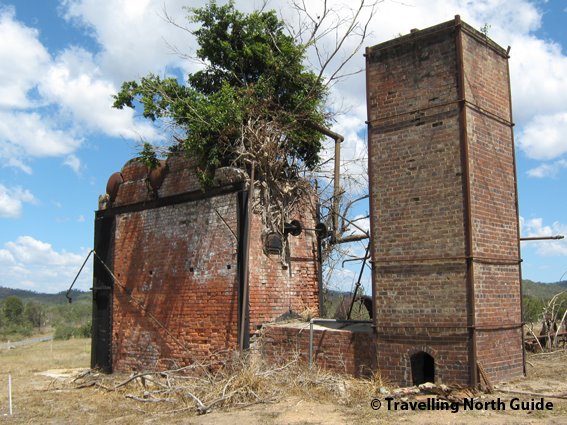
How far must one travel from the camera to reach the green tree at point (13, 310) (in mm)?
55759

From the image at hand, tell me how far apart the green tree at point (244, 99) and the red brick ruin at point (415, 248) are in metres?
0.82

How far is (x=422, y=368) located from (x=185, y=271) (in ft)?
17.5

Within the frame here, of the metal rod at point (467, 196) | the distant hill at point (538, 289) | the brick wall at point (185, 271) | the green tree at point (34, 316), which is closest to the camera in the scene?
the metal rod at point (467, 196)

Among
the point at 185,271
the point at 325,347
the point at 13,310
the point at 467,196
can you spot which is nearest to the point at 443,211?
the point at 467,196

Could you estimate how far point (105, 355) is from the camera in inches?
555

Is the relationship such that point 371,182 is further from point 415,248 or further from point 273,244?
point 273,244

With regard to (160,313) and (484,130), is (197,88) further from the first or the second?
(484,130)

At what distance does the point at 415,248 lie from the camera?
958cm

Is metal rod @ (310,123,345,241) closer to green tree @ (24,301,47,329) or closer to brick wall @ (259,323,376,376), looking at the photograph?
brick wall @ (259,323,376,376)

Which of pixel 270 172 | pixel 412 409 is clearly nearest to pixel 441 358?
pixel 412 409

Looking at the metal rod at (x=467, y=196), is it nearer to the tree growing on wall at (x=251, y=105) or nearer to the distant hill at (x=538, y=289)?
the tree growing on wall at (x=251, y=105)

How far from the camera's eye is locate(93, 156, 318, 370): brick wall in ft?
38.0

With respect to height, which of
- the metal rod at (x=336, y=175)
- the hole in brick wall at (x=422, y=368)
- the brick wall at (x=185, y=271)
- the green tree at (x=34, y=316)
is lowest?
the green tree at (x=34, y=316)

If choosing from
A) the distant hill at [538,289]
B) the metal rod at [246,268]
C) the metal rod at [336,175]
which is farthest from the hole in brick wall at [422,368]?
the distant hill at [538,289]
